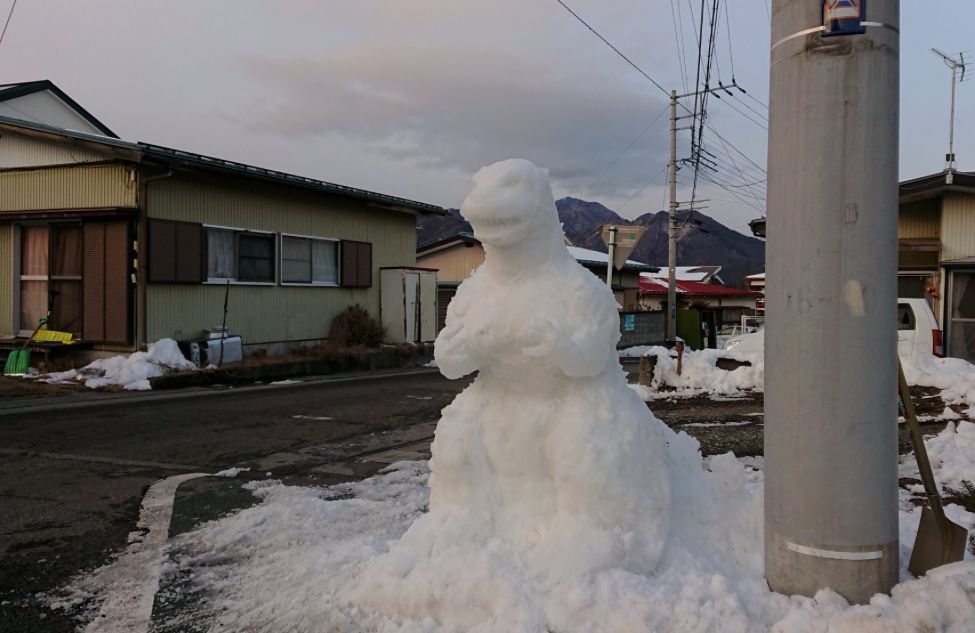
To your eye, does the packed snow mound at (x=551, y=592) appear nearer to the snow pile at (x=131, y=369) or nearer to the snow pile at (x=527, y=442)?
the snow pile at (x=527, y=442)

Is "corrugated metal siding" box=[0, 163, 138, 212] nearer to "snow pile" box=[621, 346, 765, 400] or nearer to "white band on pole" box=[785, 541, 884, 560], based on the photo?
"snow pile" box=[621, 346, 765, 400]

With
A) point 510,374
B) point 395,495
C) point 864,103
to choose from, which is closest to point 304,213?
point 395,495

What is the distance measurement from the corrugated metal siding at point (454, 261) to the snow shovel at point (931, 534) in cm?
2498

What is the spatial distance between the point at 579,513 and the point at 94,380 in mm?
11136

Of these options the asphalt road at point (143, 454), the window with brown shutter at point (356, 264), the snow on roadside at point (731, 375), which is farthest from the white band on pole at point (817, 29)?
the window with brown shutter at point (356, 264)

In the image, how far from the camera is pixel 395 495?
211 inches

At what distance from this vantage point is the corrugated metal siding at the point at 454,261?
2816cm

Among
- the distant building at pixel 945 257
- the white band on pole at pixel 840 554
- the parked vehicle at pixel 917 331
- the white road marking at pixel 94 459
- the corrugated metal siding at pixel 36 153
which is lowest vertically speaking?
the white road marking at pixel 94 459

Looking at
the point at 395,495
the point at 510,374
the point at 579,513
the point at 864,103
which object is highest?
the point at 864,103

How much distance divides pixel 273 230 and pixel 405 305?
4321mm

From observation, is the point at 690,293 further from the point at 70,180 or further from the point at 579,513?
the point at 579,513

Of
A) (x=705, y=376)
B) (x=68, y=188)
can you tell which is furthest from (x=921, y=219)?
(x=68, y=188)

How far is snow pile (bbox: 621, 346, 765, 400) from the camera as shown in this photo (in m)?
A: 10.6

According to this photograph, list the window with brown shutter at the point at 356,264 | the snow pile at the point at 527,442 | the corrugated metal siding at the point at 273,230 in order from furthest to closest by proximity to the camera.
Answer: the window with brown shutter at the point at 356,264 < the corrugated metal siding at the point at 273,230 < the snow pile at the point at 527,442
